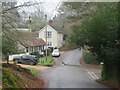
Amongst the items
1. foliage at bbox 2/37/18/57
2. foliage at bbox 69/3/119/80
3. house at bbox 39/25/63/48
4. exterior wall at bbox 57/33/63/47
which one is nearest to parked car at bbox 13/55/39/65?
foliage at bbox 69/3/119/80

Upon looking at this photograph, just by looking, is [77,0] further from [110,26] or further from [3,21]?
[3,21]

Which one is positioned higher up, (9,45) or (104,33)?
(104,33)

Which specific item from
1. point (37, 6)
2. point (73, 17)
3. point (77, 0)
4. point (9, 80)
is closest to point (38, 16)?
point (37, 6)

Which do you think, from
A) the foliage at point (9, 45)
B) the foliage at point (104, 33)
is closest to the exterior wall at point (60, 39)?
the foliage at point (104, 33)

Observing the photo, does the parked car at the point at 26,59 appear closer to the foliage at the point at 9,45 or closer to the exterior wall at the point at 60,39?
the foliage at the point at 9,45

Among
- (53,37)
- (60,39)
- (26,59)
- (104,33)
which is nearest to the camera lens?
→ (104,33)

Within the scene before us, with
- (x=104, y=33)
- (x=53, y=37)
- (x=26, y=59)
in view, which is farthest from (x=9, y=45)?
(x=53, y=37)

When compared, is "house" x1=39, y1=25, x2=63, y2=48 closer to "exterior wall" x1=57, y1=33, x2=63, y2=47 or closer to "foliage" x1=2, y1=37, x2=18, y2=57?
"exterior wall" x1=57, y1=33, x2=63, y2=47

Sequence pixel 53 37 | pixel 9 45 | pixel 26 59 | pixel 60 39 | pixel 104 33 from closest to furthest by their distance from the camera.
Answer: pixel 9 45 < pixel 104 33 < pixel 26 59 < pixel 60 39 < pixel 53 37

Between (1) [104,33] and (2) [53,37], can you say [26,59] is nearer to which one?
(1) [104,33]

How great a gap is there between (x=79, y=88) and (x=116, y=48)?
3.53m

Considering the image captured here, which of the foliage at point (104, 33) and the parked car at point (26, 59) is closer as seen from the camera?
the foliage at point (104, 33)

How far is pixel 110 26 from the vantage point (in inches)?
845

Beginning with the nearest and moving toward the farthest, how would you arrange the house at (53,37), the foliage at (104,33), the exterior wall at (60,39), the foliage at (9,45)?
1. the foliage at (9,45)
2. the foliage at (104,33)
3. the exterior wall at (60,39)
4. the house at (53,37)
